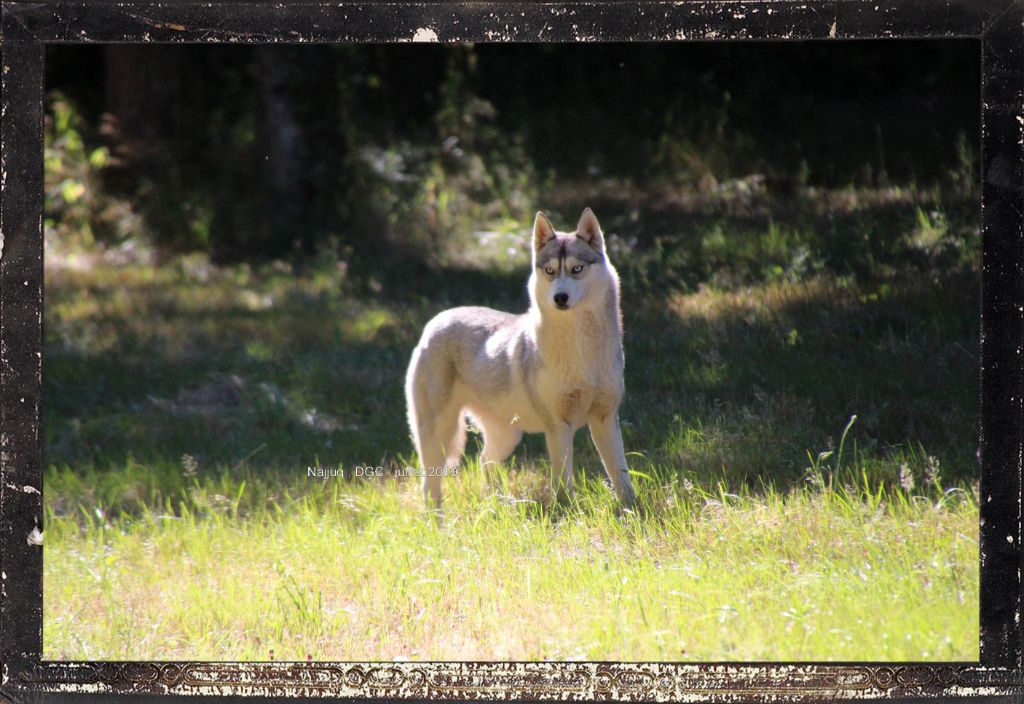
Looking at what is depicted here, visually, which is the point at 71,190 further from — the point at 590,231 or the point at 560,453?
the point at 560,453

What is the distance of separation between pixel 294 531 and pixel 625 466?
150 cm

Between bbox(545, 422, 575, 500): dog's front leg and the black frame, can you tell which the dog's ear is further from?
the black frame

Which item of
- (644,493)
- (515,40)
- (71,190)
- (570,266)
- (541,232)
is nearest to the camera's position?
(515,40)

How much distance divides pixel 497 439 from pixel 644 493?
3.46 feet

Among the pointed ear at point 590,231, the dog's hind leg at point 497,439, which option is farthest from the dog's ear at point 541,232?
the dog's hind leg at point 497,439

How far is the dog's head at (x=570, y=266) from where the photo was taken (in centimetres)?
468

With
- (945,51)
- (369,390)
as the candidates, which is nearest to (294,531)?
(369,390)

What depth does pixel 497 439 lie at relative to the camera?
5164 mm

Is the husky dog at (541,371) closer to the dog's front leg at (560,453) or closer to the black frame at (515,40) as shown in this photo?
the dog's front leg at (560,453)

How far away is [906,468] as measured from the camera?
4.22 metres

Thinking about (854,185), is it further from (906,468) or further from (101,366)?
(101,366)

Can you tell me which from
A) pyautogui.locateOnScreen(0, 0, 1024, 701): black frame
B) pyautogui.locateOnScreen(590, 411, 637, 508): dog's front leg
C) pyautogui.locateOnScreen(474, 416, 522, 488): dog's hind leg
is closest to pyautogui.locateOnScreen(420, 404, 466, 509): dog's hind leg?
pyautogui.locateOnScreen(474, 416, 522, 488): dog's hind leg

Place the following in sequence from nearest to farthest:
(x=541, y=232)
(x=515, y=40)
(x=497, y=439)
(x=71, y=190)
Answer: (x=515, y=40)
(x=541, y=232)
(x=497, y=439)
(x=71, y=190)

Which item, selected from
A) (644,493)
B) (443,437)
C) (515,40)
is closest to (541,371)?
(443,437)
